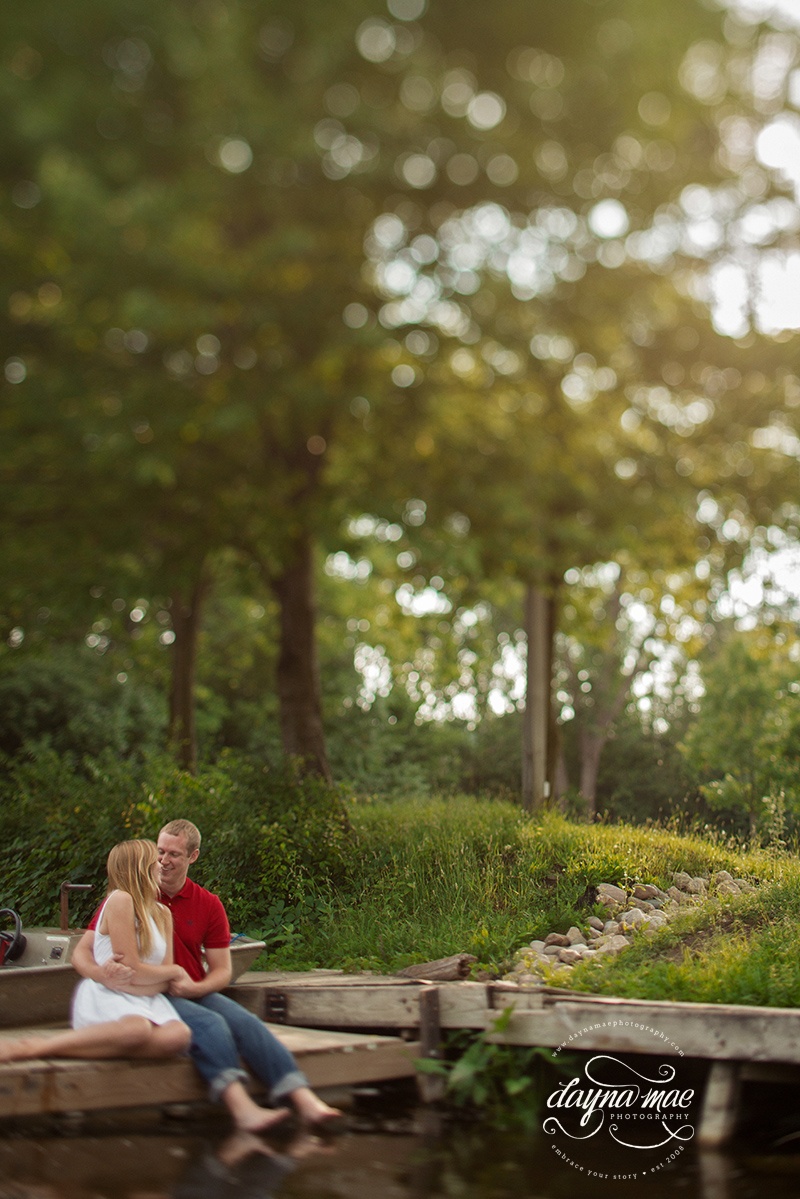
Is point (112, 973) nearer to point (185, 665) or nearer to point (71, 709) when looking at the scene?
point (185, 665)

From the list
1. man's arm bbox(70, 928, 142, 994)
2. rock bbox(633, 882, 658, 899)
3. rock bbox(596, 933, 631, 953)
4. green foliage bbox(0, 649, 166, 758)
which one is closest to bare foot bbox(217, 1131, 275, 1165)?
man's arm bbox(70, 928, 142, 994)

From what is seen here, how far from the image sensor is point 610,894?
388 inches

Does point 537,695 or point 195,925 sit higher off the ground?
point 537,695

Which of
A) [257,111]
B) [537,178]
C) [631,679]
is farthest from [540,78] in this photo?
[631,679]

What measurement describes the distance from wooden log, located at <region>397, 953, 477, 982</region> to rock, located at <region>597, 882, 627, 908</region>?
1.91m

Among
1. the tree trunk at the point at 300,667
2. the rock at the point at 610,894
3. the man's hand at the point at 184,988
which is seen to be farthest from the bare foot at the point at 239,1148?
the tree trunk at the point at 300,667

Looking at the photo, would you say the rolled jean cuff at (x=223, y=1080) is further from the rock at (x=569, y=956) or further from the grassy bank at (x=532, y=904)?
the rock at (x=569, y=956)

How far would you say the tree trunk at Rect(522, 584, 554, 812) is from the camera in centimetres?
1410

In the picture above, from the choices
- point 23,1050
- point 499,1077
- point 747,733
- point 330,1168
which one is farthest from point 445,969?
point 747,733

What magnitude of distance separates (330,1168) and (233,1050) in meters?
0.92

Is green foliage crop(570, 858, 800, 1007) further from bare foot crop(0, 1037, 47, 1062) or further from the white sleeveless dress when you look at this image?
bare foot crop(0, 1037, 47, 1062)

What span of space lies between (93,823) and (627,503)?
6.92m
